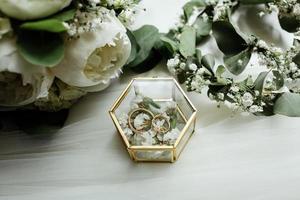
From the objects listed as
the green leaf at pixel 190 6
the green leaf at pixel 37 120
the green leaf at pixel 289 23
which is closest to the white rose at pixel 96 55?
the green leaf at pixel 37 120

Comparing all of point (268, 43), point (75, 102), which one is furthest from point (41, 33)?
point (268, 43)

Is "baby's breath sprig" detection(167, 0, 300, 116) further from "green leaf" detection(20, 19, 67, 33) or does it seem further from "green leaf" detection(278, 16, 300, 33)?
"green leaf" detection(20, 19, 67, 33)

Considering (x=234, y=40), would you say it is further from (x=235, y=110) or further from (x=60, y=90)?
(x=60, y=90)

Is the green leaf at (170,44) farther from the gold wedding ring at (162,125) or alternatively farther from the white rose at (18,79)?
the white rose at (18,79)

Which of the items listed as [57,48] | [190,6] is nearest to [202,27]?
[190,6]

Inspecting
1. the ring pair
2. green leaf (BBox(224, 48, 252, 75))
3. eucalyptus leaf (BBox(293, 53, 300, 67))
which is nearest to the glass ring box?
the ring pair

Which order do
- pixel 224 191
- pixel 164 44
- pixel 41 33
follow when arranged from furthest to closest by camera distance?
pixel 164 44 → pixel 224 191 → pixel 41 33
